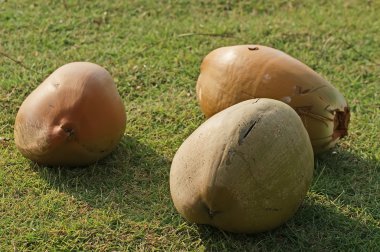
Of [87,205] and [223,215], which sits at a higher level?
[223,215]

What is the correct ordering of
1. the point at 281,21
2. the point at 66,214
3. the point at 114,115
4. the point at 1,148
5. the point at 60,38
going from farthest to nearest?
the point at 281,21 → the point at 60,38 → the point at 1,148 → the point at 114,115 → the point at 66,214

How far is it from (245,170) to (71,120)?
0.86 metres

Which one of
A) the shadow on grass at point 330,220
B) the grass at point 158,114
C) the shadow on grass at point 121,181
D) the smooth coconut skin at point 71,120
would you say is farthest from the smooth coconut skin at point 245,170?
the smooth coconut skin at point 71,120

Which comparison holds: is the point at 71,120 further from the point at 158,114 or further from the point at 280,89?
the point at 280,89

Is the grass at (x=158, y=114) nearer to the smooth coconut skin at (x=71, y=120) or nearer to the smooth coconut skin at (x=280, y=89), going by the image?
the smooth coconut skin at (x=71, y=120)

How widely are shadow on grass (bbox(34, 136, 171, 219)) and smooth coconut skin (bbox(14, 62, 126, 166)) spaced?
59mm

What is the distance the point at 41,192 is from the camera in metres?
3.01

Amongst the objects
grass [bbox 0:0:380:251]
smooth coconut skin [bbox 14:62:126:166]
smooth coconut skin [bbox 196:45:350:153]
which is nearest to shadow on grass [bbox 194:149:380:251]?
grass [bbox 0:0:380:251]

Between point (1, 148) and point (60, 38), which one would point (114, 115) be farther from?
point (60, 38)

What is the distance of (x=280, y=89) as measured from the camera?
308cm

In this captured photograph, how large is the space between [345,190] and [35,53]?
2204 millimetres

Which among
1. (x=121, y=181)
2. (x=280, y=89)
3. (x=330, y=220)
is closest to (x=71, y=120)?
(x=121, y=181)

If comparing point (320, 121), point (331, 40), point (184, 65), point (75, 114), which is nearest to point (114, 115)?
point (75, 114)

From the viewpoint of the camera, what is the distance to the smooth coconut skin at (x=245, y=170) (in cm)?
253
